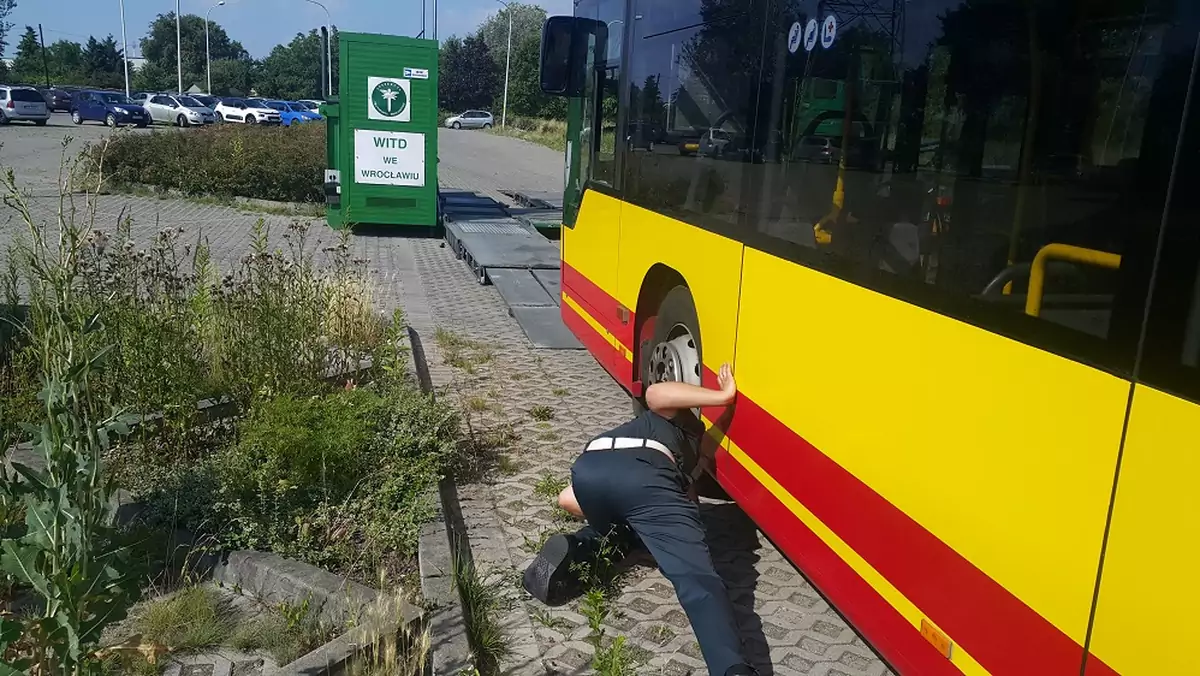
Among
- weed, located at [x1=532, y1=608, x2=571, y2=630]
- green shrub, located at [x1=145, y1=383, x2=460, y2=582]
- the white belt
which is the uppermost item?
the white belt

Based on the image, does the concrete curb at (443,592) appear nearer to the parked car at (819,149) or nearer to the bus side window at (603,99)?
the parked car at (819,149)

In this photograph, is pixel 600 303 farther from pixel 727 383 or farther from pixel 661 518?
pixel 661 518

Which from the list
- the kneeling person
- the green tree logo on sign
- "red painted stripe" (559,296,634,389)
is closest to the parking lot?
the kneeling person

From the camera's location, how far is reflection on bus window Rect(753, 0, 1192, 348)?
2.31 m

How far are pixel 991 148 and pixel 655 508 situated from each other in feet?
6.48

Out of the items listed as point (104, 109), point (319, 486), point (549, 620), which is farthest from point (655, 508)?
point (104, 109)

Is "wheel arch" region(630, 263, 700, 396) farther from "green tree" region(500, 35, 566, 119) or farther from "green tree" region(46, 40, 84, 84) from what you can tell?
"green tree" region(46, 40, 84, 84)

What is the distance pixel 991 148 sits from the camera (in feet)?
9.38

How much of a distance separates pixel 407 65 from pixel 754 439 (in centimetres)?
1258

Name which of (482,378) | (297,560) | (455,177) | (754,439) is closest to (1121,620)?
(754,439)

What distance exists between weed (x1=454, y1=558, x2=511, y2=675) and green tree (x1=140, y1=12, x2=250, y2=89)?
10122 cm

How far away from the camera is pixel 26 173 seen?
75.3ft

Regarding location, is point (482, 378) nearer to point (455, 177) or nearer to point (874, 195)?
point (874, 195)

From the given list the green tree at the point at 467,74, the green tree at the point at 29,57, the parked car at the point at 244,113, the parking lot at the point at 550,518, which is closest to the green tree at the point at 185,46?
the green tree at the point at 29,57
